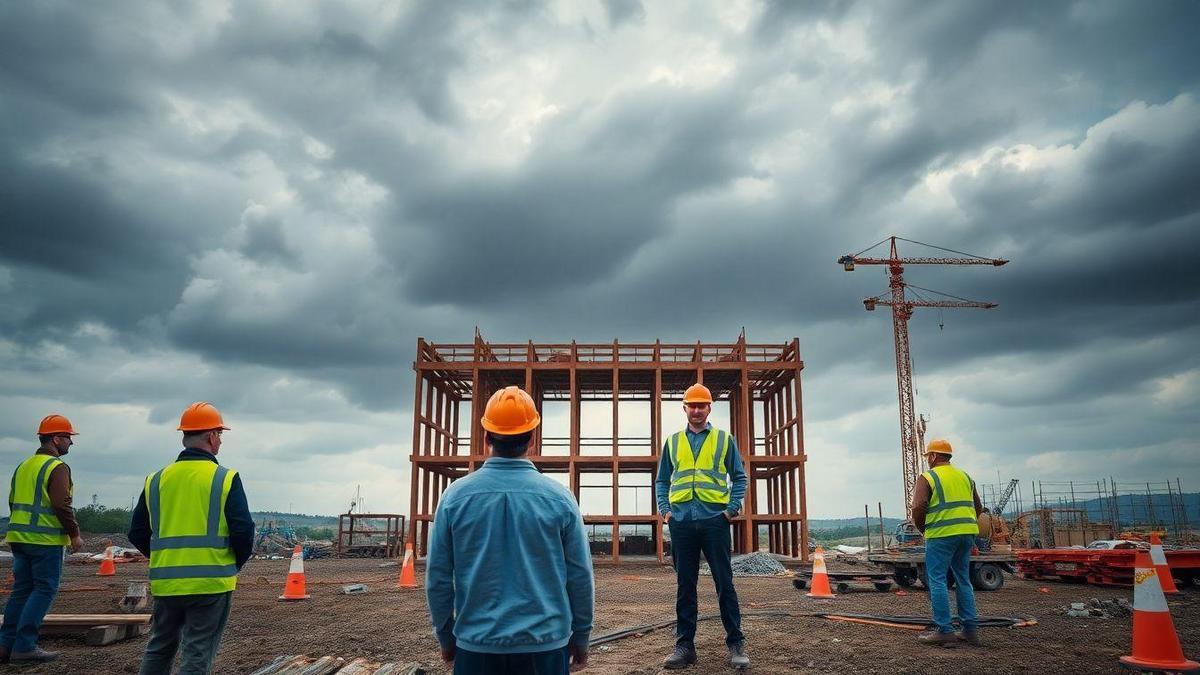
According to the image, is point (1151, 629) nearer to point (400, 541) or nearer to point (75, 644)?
point (75, 644)

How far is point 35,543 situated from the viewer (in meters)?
6.06

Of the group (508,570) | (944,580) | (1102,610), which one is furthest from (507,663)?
(1102,610)

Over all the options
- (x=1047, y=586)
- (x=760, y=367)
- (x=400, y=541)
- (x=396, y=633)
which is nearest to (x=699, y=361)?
(x=760, y=367)

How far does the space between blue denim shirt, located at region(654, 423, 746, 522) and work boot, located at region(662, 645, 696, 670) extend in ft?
3.14

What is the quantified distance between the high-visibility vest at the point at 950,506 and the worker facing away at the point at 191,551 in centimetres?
559

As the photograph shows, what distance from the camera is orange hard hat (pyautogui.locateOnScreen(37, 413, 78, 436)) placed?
20.7 feet

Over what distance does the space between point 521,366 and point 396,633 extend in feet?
60.7

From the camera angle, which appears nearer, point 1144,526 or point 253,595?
point 253,595

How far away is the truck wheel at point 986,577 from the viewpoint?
13.3 meters

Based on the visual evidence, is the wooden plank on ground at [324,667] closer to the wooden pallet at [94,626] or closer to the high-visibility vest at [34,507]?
the high-visibility vest at [34,507]

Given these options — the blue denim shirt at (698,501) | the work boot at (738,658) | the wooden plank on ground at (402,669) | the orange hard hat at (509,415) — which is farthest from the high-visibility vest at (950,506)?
the orange hard hat at (509,415)

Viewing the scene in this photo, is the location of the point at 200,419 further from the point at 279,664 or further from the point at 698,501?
the point at 698,501

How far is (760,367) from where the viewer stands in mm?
26094

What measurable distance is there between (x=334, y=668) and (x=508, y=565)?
3740 millimetres
